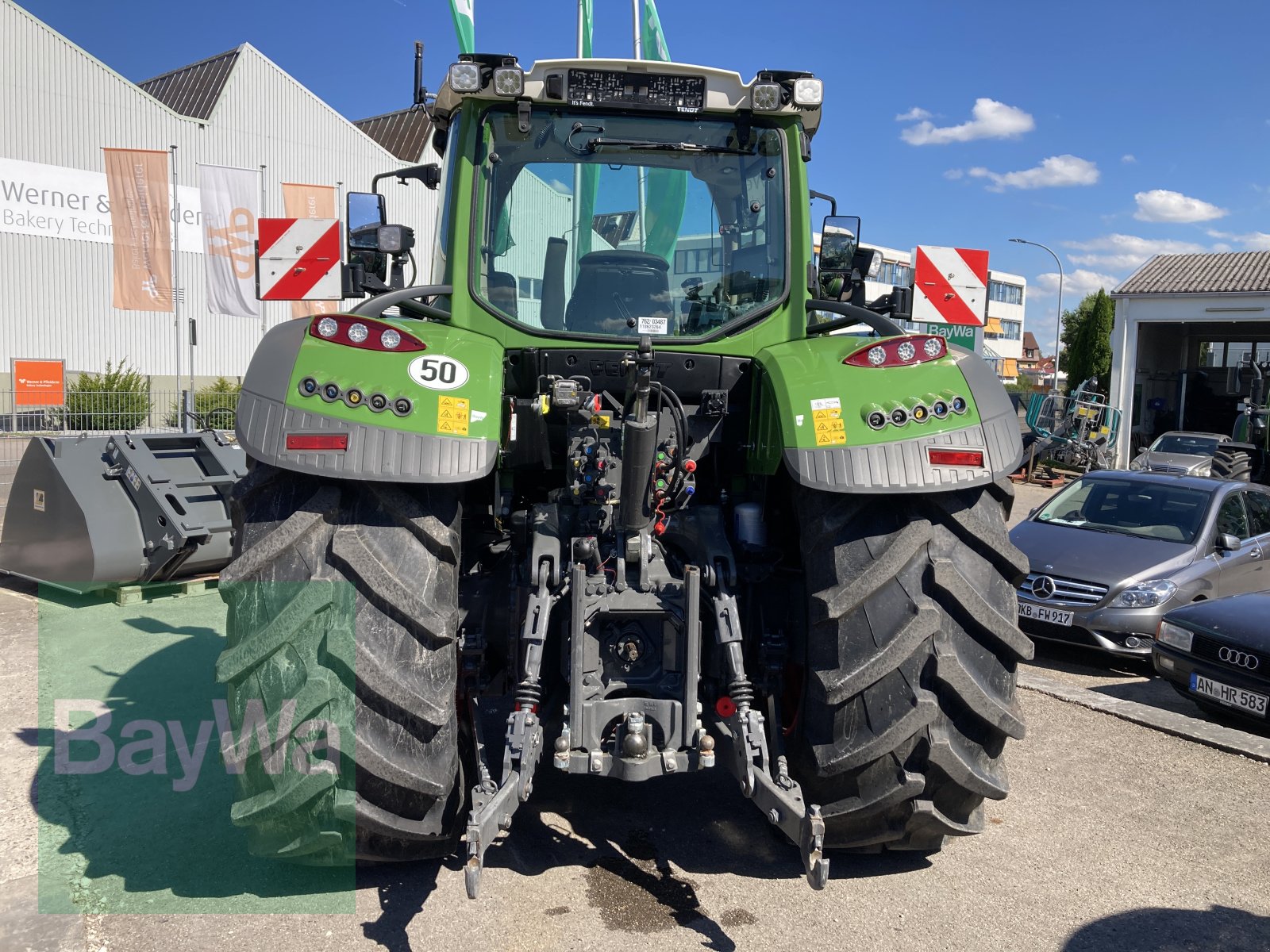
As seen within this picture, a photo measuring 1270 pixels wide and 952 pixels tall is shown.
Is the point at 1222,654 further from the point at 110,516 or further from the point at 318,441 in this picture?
the point at 110,516

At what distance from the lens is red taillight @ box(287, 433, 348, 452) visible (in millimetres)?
3074

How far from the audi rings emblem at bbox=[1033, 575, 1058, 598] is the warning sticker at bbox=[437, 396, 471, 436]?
Result: 591 cm

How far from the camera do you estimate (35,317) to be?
2450cm

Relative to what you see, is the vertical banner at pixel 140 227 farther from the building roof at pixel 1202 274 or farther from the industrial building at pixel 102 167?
the building roof at pixel 1202 274

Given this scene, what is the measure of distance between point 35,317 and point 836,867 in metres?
26.0

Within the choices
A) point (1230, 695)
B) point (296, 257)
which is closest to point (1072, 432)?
point (1230, 695)

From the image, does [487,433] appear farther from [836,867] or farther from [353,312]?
[836,867]

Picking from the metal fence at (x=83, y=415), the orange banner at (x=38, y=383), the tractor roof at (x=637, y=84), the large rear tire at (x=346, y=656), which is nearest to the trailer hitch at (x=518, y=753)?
the large rear tire at (x=346, y=656)

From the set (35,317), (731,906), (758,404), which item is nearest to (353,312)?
(758,404)

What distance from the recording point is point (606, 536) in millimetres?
3516

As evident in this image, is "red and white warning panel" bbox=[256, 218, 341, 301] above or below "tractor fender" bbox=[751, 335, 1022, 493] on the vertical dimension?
above

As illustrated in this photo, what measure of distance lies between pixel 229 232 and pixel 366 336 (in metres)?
19.6

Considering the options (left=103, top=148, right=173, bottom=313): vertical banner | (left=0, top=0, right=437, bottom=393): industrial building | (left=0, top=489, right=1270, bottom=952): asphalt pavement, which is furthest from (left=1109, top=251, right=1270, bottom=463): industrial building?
(left=0, top=489, right=1270, bottom=952): asphalt pavement

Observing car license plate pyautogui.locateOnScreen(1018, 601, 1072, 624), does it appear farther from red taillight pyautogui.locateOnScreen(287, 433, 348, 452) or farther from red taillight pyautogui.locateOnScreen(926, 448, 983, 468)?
red taillight pyautogui.locateOnScreen(287, 433, 348, 452)
